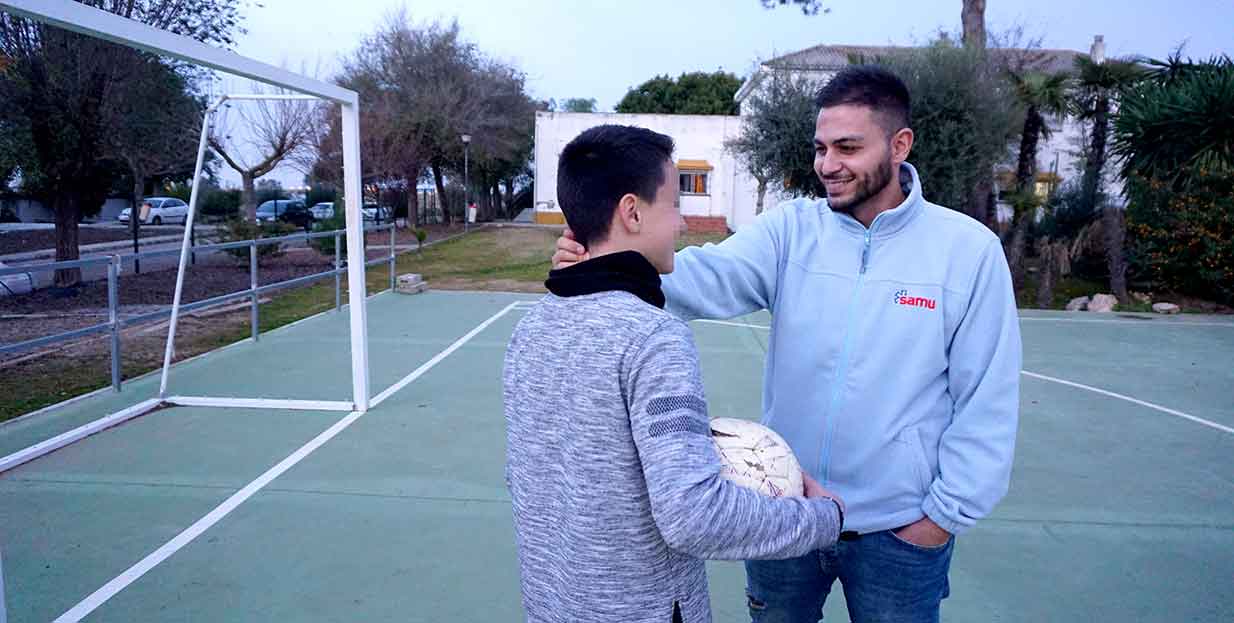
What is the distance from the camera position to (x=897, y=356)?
6.02 feet

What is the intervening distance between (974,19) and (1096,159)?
137 inches

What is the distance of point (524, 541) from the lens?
5.05 feet

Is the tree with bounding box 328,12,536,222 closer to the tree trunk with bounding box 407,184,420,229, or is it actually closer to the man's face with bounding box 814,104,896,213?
the tree trunk with bounding box 407,184,420,229

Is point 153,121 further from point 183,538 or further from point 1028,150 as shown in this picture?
point 1028,150

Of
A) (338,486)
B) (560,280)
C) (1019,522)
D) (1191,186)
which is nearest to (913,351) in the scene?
(560,280)

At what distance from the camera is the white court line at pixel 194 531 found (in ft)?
10.7

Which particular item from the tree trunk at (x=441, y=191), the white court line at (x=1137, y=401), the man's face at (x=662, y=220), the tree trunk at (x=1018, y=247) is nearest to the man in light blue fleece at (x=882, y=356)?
the man's face at (x=662, y=220)

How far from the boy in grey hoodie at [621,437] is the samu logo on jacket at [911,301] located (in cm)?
52

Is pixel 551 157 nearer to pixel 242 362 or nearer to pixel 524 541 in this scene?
pixel 242 362

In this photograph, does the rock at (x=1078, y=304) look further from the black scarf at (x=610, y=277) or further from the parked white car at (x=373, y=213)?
the parked white car at (x=373, y=213)

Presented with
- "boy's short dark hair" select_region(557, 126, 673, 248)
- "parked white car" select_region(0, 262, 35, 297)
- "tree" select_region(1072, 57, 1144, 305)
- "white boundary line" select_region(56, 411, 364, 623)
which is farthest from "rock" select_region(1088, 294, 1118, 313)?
"parked white car" select_region(0, 262, 35, 297)

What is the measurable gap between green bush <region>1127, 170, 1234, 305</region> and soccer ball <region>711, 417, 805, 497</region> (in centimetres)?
1476

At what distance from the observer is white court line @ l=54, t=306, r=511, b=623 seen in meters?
3.26

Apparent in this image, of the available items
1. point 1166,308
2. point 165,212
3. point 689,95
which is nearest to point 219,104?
point 1166,308
